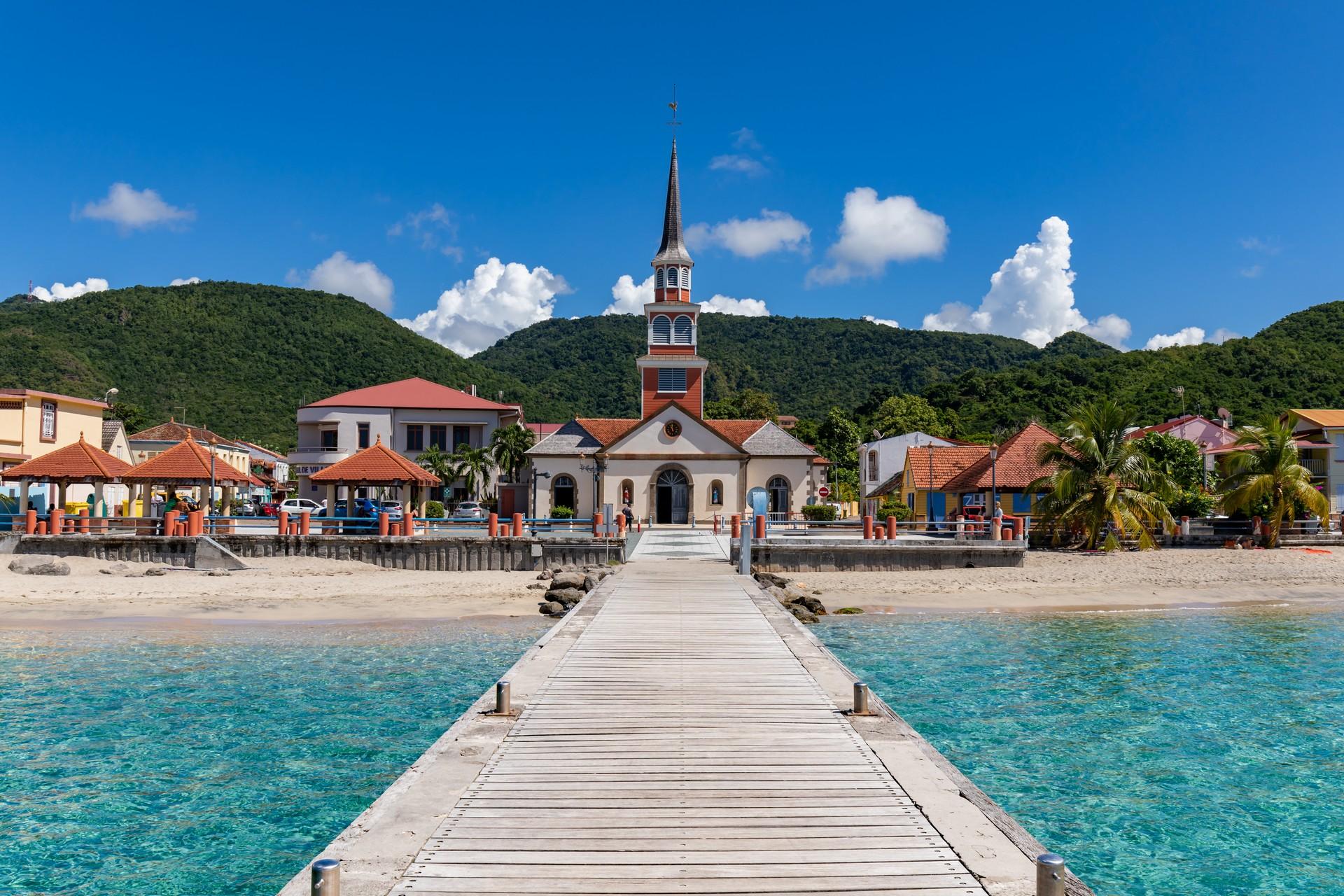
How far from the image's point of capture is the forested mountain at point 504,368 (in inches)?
3132

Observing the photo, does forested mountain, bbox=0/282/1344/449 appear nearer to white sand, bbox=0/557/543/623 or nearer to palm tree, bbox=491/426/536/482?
palm tree, bbox=491/426/536/482

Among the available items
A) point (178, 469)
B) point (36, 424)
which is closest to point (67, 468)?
point (178, 469)

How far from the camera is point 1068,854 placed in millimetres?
8734

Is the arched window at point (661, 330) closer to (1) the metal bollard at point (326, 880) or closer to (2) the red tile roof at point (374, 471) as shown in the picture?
(2) the red tile roof at point (374, 471)

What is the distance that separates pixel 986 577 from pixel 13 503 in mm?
39614

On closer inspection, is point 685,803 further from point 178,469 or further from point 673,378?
point 673,378

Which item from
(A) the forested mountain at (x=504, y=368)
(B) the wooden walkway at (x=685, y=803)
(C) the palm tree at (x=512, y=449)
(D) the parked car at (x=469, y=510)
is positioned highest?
(A) the forested mountain at (x=504, y=368)

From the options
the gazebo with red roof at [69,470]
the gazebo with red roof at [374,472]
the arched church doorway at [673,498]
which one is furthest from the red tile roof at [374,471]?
the arched church doorway at [673,498]

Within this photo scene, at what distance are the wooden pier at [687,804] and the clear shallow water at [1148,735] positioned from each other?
7.66 ft

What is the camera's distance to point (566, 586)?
84.6ft

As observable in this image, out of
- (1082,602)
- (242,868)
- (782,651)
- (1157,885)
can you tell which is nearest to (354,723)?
(242,868)

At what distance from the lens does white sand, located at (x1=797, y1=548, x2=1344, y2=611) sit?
87.1ft

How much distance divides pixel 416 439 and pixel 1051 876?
190 ft

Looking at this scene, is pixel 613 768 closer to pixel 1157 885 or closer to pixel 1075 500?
pixel 1157 885
